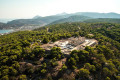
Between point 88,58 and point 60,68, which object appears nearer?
point 60,68

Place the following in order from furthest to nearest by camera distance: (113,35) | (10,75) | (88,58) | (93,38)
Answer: (113,35), (93,38), (88,58), (10,75)

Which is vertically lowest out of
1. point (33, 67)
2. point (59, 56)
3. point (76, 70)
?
point (76, 70)

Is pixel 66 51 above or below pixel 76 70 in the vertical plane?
above

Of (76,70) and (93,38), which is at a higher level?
(93,38)

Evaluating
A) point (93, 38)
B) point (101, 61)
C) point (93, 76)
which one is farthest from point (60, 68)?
point (93, 38)

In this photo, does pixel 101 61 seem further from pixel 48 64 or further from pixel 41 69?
pixel 41 69

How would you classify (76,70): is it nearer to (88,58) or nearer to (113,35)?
(88,58)

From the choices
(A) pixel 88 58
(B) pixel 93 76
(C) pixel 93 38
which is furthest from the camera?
(C) pixel 93 38

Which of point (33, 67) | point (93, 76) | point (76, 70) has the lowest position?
point (93, 76)

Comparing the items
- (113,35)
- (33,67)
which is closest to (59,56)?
(33,67)
